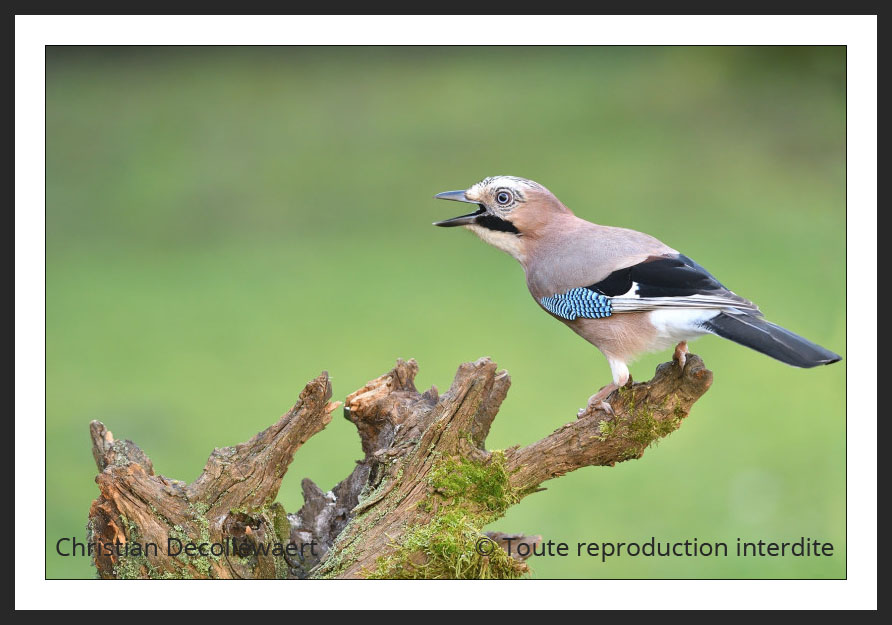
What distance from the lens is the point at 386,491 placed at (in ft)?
19.4

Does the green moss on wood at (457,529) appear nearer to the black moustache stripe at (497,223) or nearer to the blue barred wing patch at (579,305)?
the blue barred wing patch at (579,305)

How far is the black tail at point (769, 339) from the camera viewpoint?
5164mm

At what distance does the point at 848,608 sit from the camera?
579 cm

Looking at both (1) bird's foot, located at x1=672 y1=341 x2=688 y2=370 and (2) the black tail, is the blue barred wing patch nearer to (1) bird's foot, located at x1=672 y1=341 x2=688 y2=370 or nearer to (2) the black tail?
(1) bird's foot, located at x1=672 y1=341 x2=688 y2=370

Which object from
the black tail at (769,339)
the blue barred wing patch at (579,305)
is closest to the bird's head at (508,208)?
the blue barred wing patch at (579,305)

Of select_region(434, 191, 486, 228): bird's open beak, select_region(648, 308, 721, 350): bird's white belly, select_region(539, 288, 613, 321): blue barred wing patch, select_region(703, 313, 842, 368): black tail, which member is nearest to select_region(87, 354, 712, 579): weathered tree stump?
select_region(648, 308, 721, 350): bird's white belly

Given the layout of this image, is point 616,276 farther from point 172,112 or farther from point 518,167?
point 172,112

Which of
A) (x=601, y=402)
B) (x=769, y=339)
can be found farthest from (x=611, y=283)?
(x=769, y=339)

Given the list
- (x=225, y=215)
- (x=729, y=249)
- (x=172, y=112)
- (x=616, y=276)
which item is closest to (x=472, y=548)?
(x=616, y=276)

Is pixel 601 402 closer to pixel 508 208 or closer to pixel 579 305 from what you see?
pixel 579 305

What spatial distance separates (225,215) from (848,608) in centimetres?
1420

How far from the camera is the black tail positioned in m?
5.16

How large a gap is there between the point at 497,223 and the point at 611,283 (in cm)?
92

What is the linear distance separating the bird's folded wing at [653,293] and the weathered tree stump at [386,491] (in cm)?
36
